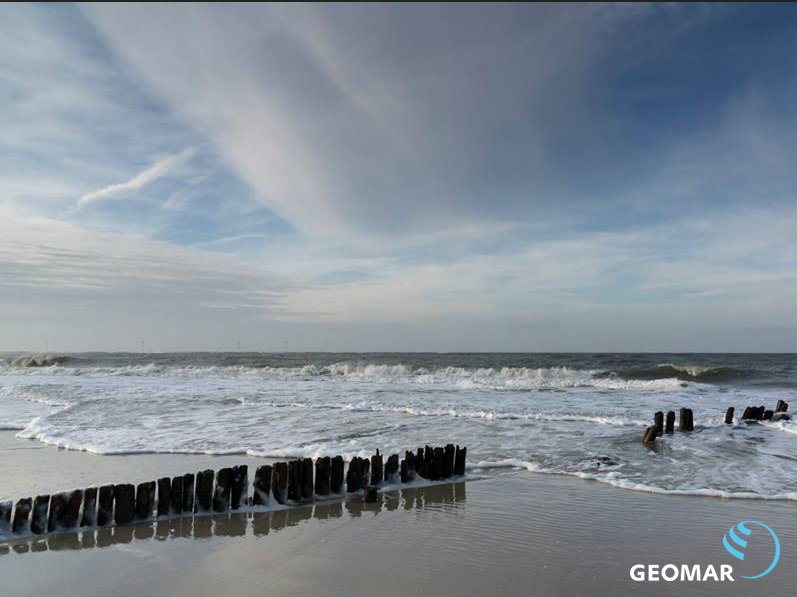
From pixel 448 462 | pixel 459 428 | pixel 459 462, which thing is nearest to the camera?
pixel 448 462

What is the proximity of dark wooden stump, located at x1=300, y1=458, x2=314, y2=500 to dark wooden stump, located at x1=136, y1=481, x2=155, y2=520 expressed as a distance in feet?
6.85

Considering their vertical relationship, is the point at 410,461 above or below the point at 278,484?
above

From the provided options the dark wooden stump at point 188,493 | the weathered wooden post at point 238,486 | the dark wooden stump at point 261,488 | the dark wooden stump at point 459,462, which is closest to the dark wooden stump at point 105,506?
the dark wooden stump at point 188,493

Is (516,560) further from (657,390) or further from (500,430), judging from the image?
(657,390)

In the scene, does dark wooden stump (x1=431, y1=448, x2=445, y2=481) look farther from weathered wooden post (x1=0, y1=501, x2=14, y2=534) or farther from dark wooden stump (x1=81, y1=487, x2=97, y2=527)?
weathered wooden post (x1=0, y1=501, x2=14, y2=534)

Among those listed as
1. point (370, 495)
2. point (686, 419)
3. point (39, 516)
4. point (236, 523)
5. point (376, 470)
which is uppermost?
point (686, 419)

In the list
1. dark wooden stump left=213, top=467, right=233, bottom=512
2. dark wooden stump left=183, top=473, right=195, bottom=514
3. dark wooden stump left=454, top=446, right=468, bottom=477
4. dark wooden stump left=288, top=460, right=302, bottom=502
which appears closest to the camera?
dark wooden stump left=183, top=473, right=195, bottom=514

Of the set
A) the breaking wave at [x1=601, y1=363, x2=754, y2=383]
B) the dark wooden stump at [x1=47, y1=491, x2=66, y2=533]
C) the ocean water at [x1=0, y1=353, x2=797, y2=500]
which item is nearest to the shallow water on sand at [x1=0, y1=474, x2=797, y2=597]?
the dark wooden stump at [x1=47, y1=491, x2=66, y2=533]

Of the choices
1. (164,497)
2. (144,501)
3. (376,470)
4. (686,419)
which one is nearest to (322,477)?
(376,470)

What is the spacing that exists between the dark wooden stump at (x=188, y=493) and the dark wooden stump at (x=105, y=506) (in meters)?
0.87

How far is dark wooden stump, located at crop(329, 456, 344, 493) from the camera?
341 inches

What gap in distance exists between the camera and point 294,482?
8234 millimetres

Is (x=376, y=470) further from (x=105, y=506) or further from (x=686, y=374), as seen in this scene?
(x=686, y=374)

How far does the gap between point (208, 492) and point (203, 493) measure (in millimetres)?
66
